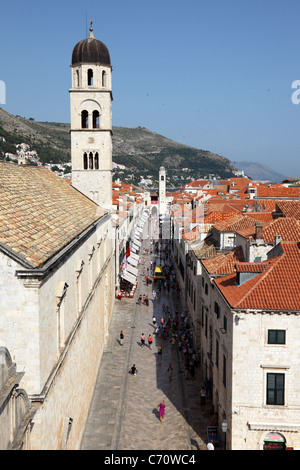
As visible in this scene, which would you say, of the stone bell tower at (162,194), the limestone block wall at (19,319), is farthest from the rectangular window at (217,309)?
the stone bell tower at (162,194)

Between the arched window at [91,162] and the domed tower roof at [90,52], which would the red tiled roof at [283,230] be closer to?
the arched window at [91,162]

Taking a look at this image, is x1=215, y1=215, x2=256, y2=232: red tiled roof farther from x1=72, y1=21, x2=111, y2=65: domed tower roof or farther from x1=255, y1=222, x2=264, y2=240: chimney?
x1=72, y1=21, x2=111, y2=65: domed tower roof

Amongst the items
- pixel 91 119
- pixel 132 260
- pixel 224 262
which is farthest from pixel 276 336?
pixel 132 260

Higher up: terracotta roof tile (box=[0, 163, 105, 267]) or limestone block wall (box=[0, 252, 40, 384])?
terracotta roof tile (box=[0, 163, 105, 267])

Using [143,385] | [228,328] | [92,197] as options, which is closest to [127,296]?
[92,197]

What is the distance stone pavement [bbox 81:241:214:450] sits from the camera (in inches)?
812

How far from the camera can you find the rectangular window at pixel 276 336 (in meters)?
18.1

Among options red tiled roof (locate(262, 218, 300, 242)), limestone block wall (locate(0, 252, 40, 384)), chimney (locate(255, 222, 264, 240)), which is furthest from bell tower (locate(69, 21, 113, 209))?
limestone block wall (locate(0, 252, 40, 384))

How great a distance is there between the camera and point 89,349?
22.4 meters

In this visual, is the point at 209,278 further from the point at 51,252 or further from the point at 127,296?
the point at 127,296

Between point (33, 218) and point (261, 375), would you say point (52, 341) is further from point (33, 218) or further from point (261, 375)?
point (261, 375)

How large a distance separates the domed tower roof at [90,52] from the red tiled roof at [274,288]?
2115cm

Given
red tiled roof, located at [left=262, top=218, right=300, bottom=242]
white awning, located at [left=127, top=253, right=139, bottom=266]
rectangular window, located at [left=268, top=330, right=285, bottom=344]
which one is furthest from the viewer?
white awning, located at [left=127, top=253, right=139, bottom=266]
